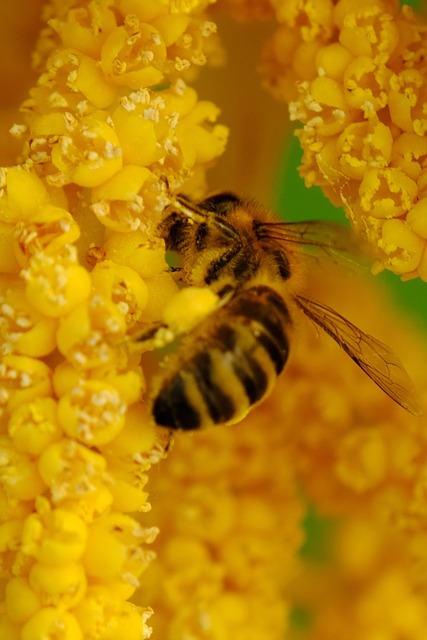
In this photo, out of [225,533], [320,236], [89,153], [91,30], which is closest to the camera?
[89,153]

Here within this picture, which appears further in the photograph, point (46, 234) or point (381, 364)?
point (381, 364)

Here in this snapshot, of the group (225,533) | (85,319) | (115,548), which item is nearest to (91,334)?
(85,319)

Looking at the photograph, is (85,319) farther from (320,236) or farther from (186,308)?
(320,236)

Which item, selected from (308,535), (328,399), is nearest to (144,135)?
(328,399)

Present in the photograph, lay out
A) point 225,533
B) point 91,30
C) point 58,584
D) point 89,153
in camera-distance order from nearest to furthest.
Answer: point 58,584 < point 89,153 < point 91,30 < point 225,533

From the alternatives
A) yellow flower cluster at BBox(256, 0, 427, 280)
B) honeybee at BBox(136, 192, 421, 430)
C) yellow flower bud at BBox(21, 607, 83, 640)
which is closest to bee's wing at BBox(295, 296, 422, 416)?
honeybee at BBox(136, 192, 421, 430)

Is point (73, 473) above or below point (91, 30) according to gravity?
below

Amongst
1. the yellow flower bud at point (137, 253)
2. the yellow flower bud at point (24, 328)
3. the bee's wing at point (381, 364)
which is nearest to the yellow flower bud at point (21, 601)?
the yellow flower bud at point (24, 328)
